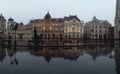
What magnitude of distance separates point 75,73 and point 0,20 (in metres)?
104

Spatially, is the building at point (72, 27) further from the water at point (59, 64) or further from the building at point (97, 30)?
the water at point (59, 64)

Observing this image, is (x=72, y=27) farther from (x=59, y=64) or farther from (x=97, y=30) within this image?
(x=59, y=64)

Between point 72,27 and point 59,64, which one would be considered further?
point 72,27

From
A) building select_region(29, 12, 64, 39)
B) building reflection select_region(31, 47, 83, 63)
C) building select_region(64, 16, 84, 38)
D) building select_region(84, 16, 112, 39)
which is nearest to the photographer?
building reflection select_region(31, 47, 83, 63)

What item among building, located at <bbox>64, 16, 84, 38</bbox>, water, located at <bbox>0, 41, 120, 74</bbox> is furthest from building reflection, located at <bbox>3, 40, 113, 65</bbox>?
building, located at <bbox>64, 16, 84, 38</bbox>

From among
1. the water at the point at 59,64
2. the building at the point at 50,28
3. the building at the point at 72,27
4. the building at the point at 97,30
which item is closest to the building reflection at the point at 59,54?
the water at the point at 59,64

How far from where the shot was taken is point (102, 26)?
125312 mm

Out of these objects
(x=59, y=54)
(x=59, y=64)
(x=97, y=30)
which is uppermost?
(x=97, y=30)

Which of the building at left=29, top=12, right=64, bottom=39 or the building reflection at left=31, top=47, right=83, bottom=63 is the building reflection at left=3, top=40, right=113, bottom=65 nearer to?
the building reflection at left=31, top=47, right=83, bottom=63

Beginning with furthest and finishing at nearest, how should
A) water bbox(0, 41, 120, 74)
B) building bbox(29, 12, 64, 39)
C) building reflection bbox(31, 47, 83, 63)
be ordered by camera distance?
1. building bbox(29, 12, 64, 39)
2. building reflection bbox(31, 47, 83, 63)
3. water bbox(0, 41, 120, 74)

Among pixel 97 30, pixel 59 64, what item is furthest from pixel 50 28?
pixel 59 64

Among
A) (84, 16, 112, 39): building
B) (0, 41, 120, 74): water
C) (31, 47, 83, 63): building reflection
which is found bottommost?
(0, 41, 120, 74): water

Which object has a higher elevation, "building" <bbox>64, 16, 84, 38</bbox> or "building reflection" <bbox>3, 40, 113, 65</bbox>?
"building" <bbox>64, 16, 84, 38</bbox>

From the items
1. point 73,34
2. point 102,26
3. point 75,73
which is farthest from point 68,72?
point 102,26
